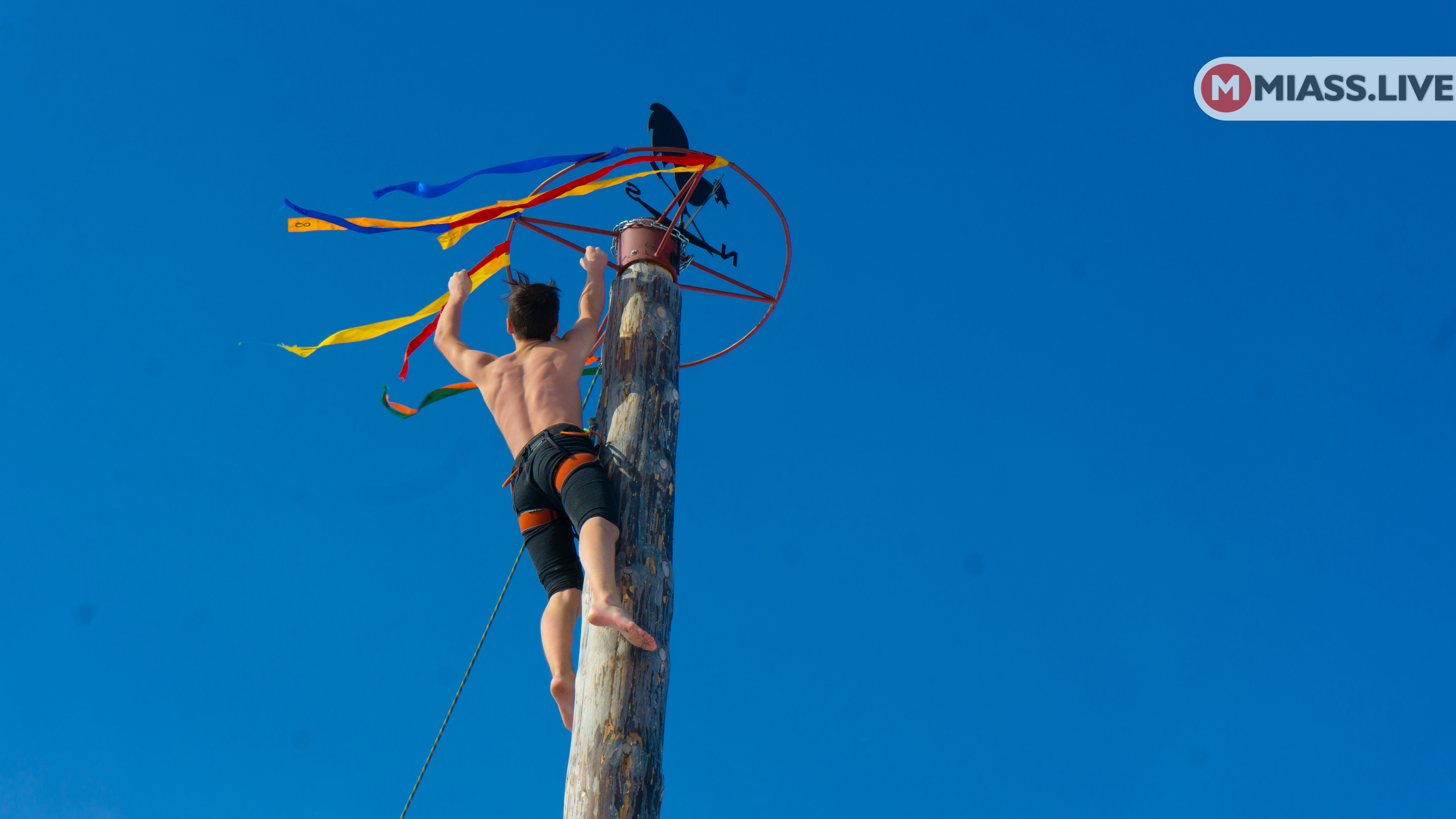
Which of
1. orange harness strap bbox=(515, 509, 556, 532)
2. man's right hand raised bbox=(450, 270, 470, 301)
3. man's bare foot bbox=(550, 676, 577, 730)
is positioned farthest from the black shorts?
man's right hand raised bbox=(450, 270, 470, 301)

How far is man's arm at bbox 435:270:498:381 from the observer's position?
4.08m

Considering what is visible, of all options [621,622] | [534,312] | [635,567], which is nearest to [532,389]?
[534,312]

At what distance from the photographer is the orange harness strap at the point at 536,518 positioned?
3795 millimetres

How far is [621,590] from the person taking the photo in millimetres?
3283

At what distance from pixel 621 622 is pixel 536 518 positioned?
34.4 inches

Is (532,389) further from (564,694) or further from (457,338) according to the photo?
(564,694)

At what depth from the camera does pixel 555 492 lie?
3629mm

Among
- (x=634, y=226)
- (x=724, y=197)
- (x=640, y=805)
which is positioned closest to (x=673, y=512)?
(x=640, y=805)

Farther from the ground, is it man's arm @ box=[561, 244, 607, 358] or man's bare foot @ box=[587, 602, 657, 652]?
man's arm @ box=[561, 244, 607, 358]

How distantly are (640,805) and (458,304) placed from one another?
88.6 inches

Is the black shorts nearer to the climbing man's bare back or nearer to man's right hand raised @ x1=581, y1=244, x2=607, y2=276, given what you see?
the climbing man's bare back

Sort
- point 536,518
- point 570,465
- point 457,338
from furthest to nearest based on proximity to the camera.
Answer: point 457,338 < point 536,518 < point 570,465

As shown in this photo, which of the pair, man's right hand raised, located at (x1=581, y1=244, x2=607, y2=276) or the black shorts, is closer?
the black shorts

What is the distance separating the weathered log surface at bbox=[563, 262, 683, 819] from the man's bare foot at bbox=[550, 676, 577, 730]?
34 centimetres
